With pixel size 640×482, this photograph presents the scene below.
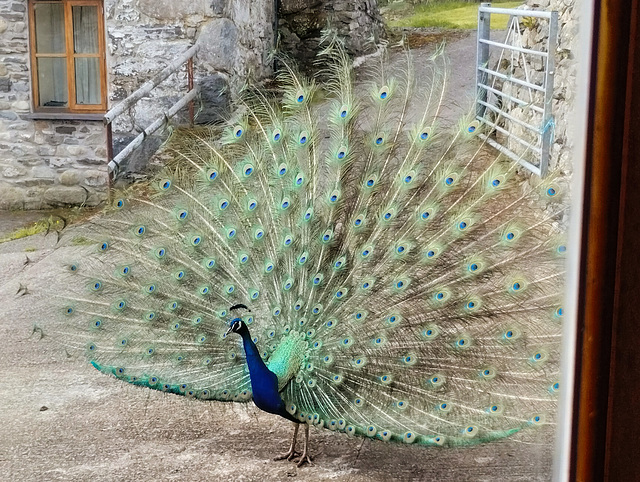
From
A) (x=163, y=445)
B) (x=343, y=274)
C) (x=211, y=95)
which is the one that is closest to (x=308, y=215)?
(x=343, y=274)

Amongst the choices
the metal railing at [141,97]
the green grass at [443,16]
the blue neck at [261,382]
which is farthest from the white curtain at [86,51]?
the green grass at [443,16]

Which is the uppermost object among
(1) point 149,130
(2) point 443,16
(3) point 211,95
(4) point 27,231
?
(2) point 443,16

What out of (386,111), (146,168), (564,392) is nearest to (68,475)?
(386,111)

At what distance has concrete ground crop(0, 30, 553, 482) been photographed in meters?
2.12

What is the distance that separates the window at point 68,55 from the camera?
494 cm

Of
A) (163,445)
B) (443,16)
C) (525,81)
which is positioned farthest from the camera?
(443,16)

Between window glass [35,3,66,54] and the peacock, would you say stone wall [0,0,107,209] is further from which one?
the peacock

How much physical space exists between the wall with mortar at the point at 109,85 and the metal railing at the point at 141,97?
61 millimetres

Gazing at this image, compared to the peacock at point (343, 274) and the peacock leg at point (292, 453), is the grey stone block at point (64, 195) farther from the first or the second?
the peacock leg at point (292, 453)

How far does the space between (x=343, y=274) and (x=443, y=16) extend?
625 centimetres

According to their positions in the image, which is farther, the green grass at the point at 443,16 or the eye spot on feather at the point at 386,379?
the green grass at the point at 443,16

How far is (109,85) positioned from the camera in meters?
4.96

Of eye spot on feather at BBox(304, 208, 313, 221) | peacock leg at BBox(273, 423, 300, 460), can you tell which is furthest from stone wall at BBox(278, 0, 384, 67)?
peacock leg at BBox(273, 423, 300, 460)

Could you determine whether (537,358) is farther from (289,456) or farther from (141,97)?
(141,97)
